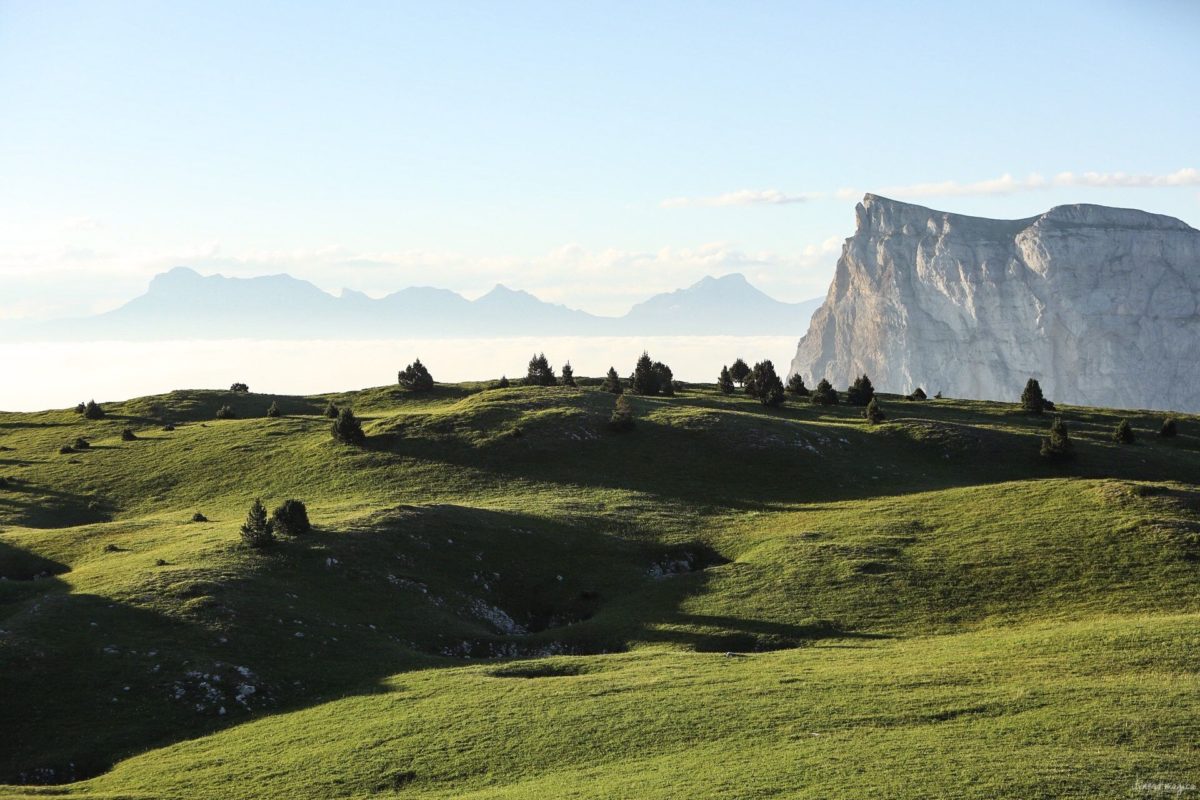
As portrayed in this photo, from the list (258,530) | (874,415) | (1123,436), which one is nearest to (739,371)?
(874,415)

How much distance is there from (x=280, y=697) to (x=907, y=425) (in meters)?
65.0

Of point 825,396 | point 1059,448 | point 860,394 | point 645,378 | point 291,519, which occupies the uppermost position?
point 645,378

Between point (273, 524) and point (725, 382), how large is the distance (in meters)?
75.3

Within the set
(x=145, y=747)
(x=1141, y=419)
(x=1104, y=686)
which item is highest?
(x=1141, y=419)

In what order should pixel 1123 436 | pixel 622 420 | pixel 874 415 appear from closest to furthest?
pixel 622 420 → pixel 1123 436 → pixel 874 415

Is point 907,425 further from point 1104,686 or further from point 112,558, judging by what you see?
point 112,558

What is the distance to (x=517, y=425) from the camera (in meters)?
87.4

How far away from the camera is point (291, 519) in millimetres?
55406

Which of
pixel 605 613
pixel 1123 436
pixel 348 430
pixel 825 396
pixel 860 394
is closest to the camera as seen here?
pixel 605 613

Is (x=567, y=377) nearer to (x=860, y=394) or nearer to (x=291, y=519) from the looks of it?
(x=860, y=394)

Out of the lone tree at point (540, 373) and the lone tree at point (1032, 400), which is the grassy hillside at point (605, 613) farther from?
the lone tree at point (540, 373)

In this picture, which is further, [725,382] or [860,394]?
[725,382]

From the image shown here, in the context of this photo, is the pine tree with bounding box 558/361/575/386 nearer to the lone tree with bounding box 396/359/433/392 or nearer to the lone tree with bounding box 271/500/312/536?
the lone tree with bounding box 396/359/433/392

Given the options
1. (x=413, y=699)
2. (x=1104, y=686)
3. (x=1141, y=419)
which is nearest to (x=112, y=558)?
(x=413, y=699)
